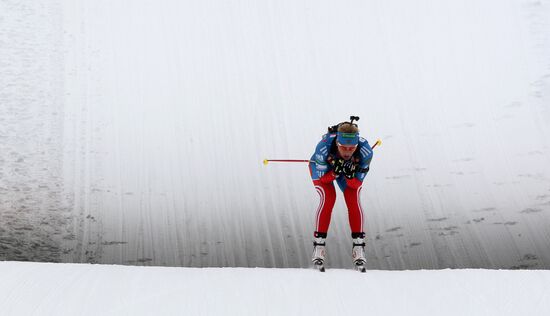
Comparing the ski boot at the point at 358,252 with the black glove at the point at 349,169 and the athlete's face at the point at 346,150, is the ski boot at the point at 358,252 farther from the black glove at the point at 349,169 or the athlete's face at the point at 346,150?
the athlete's face at the point at 346,150

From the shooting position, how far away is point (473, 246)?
20.6 feet

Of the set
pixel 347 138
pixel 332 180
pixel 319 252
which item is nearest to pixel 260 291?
pixel 319 252

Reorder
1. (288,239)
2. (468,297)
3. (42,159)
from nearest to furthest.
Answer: (468,297) < (288,239) < (42,159)

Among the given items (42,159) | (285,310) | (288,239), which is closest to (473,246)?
(288,239)

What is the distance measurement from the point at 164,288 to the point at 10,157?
393 centimetres

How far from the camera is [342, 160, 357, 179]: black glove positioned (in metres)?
4.19

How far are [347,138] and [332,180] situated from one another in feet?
1.38

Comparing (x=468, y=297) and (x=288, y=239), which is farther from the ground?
(x=288, y=239)

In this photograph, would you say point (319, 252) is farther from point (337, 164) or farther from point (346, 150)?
point (346, 150)

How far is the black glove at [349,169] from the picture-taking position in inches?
165

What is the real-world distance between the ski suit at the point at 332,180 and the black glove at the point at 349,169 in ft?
0.10

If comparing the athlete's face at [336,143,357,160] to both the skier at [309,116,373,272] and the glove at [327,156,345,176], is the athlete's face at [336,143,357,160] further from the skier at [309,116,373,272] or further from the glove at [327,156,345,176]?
the glove at [327,156,345,176]

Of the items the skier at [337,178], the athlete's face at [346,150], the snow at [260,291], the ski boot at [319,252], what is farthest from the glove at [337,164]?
the snow at [260,291]

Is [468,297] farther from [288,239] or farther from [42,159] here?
[42,159]
